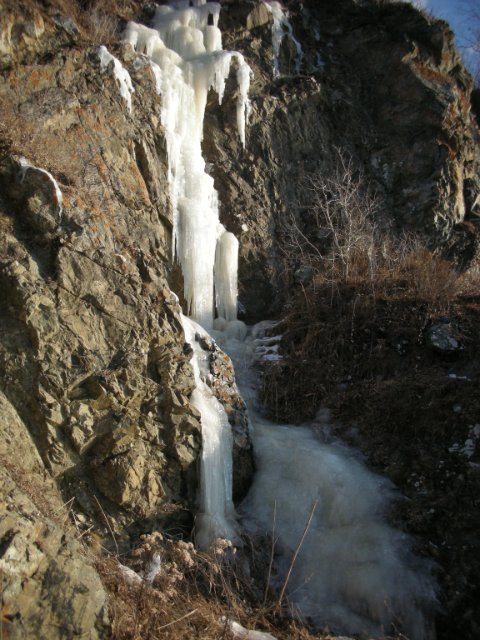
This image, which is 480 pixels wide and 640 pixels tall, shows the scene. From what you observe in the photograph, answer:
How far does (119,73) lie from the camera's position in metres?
9.64

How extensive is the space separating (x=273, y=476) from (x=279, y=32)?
11.3m

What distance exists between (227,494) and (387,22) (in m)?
12.9

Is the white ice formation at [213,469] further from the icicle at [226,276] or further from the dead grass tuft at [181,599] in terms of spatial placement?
the icicle at [226,276]

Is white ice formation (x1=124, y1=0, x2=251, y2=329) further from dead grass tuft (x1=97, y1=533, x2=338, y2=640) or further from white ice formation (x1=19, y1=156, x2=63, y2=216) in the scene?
dead grass tuft (x1=97, y1=533, x2=338, y2=640)

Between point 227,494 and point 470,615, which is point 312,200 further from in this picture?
point 470,615

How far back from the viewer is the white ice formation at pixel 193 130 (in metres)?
10.2

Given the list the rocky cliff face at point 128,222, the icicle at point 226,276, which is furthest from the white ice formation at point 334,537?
the icicle at point 226,276

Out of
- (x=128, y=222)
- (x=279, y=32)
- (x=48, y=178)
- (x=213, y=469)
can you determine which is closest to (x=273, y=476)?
(x=213, y=469)

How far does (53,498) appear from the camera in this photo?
17.9 feet

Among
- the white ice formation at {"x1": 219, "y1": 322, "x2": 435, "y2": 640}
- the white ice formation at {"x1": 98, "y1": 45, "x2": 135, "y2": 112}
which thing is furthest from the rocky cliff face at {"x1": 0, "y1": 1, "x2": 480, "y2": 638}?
the white ice formation at {"x1": 219, "y1": 322, "x2": 435, "y2": 640}

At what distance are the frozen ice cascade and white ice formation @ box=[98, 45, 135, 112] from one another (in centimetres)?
87

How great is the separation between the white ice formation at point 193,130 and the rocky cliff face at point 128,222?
329mm

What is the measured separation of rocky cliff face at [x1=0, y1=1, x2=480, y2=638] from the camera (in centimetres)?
563

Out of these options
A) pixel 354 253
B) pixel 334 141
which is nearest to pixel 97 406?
pixel 354 253
